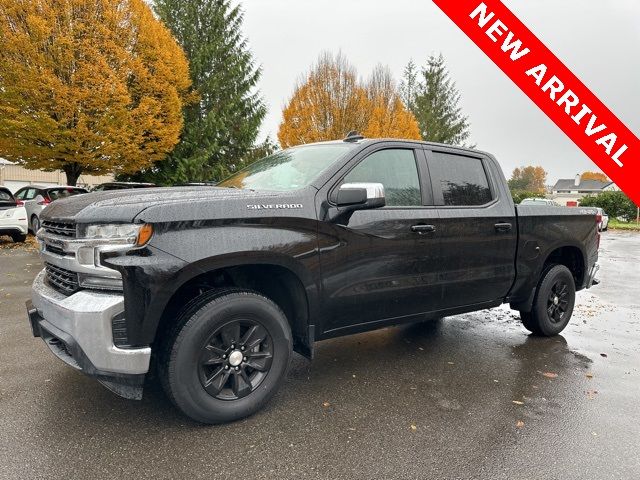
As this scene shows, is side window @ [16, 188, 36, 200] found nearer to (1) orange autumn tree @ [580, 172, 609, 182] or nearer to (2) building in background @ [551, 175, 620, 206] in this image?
(2) building in background @ [551, 175, 620, 206]

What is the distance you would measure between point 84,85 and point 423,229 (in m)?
15.1

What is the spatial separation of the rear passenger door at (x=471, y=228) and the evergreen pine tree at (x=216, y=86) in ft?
58.6

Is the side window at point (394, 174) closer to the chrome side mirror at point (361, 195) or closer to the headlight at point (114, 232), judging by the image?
the chrome side mirror at point (361, 195)

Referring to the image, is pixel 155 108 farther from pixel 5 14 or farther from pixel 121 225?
pixel 121 225

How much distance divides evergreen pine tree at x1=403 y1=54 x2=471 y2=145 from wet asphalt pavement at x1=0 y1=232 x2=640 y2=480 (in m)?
38.2

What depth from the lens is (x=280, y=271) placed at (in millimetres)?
3162

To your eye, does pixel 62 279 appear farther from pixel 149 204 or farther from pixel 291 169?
pixel 291 169

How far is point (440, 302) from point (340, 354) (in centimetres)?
110

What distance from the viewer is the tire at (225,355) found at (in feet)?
8.96

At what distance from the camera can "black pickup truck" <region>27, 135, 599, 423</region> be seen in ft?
8.53

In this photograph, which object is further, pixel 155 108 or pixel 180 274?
pixel 155 108

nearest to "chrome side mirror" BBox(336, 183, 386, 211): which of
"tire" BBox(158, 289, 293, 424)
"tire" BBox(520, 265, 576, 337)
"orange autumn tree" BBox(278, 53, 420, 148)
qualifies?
"tire" BBox(158, 289, 293, 424)

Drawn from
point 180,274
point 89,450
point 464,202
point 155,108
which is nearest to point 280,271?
point 180,274

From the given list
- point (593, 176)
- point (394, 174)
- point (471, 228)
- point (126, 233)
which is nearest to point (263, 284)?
point (126, 233)
